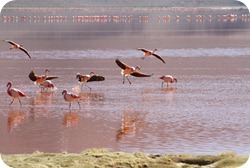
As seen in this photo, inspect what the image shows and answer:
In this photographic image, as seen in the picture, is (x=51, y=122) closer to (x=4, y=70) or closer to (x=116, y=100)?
(x=116, y=100)

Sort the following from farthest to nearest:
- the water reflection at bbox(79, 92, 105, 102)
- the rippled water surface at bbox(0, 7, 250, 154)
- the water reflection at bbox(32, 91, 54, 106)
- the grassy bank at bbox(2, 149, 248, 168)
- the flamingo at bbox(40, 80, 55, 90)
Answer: the flamingo at bbox(40, 80, 55, 90) → the water reflection at bbox(79, 92, 105, 102) → the water reflection at bbox(32, 91, 54, 106) → the rippled water surface at bbox(0, 7, 250, 154) → the grassy bank at bbox(2, 149, 248, 168)

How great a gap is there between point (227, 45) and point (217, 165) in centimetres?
1334

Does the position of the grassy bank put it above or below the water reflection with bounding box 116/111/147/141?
above

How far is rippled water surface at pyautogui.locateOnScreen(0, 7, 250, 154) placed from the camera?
582cm

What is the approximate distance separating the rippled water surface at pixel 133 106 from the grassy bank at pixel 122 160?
0.41 meters

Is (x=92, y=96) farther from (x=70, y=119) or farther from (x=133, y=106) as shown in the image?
(x=70, y=119)

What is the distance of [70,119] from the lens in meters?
7.23

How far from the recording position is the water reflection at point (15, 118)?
6849 millimetres

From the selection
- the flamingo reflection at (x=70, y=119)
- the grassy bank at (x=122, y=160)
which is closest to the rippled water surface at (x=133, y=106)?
the flamingo reflection at (x=70, y=119)

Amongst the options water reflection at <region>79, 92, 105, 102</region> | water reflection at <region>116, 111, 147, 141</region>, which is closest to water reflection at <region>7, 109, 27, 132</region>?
water reflection at <region>116, 111, 147, 141</region>

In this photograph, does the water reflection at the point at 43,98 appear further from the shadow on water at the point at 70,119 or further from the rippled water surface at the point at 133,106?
the shadow on water at the point at 70,119

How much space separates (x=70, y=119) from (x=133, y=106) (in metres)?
1.29

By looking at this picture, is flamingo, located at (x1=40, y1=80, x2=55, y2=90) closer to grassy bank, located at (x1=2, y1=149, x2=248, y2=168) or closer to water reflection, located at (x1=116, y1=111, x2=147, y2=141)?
water reflection, located at (x1=116, y1=111, x2=147, y2=141)

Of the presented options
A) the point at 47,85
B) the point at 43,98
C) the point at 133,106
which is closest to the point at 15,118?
the point at 133,106
